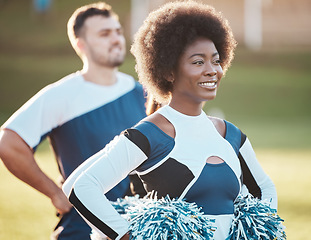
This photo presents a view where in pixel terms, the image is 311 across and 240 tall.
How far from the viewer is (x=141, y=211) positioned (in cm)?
272

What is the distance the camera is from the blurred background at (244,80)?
9.07 m

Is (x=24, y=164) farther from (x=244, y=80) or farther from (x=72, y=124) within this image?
(x=244, y=80)

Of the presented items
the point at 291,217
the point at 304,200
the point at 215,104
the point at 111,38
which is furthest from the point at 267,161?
the point at 215,104

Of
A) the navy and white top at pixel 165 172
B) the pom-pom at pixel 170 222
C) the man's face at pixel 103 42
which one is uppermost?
the man's face at pixel 103 42

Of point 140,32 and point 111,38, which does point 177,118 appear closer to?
point 140,32

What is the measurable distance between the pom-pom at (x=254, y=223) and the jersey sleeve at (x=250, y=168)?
17cm

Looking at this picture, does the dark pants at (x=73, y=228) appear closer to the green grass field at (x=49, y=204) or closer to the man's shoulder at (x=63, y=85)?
the man's shoulder at (x=63, y=85)

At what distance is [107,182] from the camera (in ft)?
8.99

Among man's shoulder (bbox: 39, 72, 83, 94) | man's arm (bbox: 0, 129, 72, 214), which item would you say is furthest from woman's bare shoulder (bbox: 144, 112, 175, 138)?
man's shoulder (bbox: 39, 72, 83, 94)

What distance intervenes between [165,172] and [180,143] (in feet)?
0.50

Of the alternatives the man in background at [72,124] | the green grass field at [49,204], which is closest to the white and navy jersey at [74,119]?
the man in background at [72,124]

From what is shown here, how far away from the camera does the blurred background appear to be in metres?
9.07

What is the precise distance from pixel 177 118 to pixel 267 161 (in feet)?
34.1

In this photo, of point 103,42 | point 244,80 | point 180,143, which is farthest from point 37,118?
point 244,80
